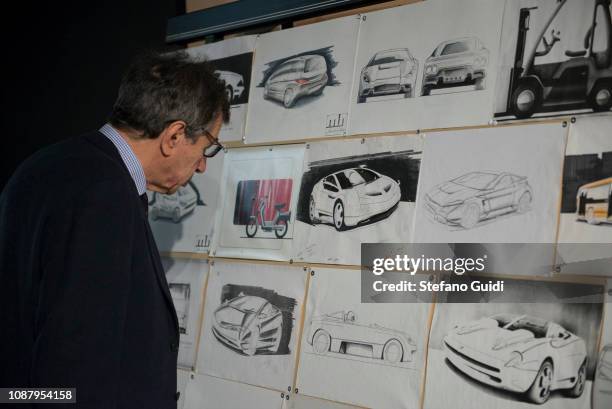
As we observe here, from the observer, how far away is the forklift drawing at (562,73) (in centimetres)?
156

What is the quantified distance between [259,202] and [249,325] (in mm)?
410

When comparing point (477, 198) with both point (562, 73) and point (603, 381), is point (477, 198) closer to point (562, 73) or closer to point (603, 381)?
point (562, 73)

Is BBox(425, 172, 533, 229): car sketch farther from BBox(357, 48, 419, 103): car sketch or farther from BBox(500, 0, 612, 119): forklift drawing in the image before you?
BBox(357, 48, 419, 103): car sketch

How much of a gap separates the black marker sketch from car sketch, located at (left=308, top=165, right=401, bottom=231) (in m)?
0.30

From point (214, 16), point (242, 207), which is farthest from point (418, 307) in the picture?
point (214, 16)

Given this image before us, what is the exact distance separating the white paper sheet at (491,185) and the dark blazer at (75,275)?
2.65 ft

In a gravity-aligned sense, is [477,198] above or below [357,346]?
above

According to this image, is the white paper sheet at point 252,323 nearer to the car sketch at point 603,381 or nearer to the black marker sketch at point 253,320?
the black marker sketch at point 253,320

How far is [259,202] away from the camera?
7.30ft

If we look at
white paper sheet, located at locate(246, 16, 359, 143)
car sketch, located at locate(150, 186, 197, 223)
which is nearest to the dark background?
car sketch, located at locate(150, 186, 197, 223)

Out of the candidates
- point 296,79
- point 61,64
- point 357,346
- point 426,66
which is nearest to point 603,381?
point 357,346

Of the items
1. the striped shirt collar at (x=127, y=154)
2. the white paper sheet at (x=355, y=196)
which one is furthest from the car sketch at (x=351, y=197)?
the striped shirt collar at (x=127, y=154)

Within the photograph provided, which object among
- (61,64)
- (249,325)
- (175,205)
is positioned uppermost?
(61,64)

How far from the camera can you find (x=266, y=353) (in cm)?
209
